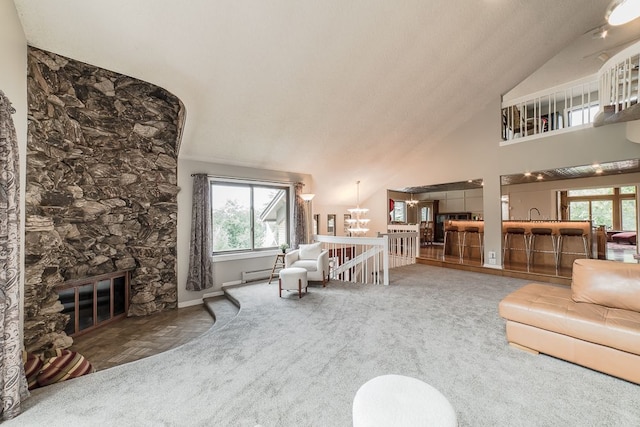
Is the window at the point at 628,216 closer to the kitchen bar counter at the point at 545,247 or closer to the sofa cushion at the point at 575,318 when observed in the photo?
the kitchen bar counter at the point at 545,247

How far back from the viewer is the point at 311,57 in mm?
3533

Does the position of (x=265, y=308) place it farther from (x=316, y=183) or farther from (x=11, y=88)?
(x=316, y=183)

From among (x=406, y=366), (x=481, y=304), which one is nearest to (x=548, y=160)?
(x=481, y=304)

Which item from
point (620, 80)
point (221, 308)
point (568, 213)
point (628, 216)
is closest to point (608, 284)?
point (620, 80)

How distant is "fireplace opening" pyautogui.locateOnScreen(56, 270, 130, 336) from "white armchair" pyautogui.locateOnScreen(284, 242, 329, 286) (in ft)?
8.95

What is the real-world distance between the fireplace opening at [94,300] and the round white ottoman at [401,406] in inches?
167

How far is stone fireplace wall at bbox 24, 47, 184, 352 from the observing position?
3.08 meters

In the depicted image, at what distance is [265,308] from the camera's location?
3.77 m

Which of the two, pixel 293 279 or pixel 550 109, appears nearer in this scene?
pixel 293 279

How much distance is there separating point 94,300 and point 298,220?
378cm

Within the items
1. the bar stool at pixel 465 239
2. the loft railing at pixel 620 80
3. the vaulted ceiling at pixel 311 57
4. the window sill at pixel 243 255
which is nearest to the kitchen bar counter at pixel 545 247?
the bar stool at pixel 465 239

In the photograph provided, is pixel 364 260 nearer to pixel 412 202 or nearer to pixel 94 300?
pixel 94 300

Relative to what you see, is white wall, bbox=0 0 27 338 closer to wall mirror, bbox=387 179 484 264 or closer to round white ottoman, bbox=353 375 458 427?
round white ottoman, bbox=353 375 458 427

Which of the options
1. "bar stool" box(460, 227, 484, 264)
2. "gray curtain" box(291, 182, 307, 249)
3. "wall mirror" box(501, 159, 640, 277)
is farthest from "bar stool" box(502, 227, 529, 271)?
"gray curtain" box(291, 182, 307, 249)
